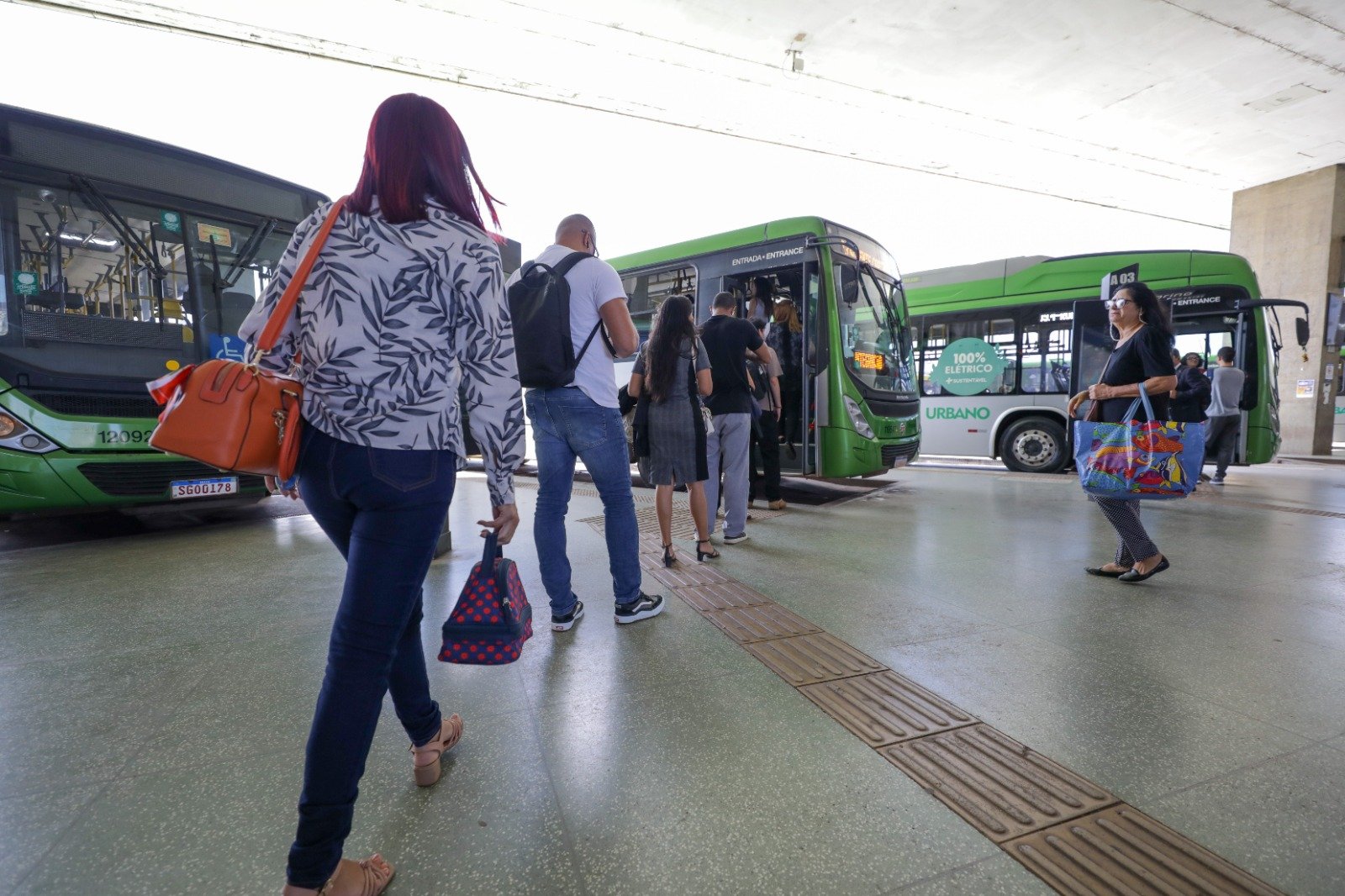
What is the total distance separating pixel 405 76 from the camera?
9.84 m

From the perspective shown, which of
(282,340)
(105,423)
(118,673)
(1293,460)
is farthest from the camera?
(1293,460)

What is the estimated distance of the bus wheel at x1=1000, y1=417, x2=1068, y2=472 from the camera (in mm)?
9469

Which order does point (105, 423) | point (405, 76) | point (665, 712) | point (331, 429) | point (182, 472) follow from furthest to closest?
point (405, 76) → point (182, 472) → point (105, 423) → point (665, 712) → point (331, 429)

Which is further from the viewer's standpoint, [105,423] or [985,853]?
[105,423]

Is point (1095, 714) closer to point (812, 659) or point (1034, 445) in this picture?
point (812, 659)

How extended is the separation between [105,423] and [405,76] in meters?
7.46

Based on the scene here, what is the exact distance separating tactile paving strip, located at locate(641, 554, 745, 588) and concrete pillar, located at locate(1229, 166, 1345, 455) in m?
16.8

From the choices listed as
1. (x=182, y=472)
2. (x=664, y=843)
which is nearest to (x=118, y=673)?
(x=664, y=843)

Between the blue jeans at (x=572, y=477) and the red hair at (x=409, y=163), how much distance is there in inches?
56.0

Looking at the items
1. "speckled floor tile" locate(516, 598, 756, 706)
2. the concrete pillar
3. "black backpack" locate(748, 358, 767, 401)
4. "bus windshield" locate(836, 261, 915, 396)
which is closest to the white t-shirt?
"speckled floor tile" locate(516, 598, 756, 706)

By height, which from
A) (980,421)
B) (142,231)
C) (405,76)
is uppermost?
(405,76)

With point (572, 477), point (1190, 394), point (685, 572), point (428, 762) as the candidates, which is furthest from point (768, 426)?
point (428, 762)

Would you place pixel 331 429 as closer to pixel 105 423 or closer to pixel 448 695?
pixel 448 695

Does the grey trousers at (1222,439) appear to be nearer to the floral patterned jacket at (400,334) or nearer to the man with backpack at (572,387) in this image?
the man with backpack at (572,387)
